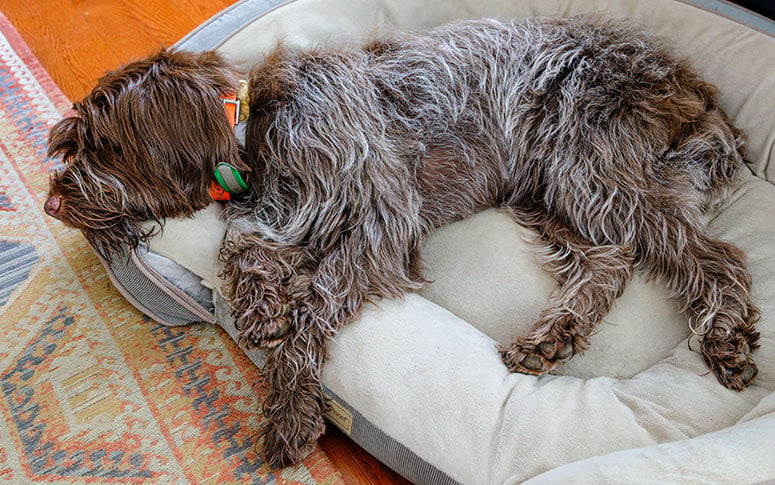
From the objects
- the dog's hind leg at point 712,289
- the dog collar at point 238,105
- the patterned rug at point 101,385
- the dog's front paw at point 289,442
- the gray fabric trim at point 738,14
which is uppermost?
the dog collar at point 238,105

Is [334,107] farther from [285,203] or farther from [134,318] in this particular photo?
[134,318]

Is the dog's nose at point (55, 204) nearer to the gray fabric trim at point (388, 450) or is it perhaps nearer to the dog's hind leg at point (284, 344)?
the dog's hind leg at point (284, 344)

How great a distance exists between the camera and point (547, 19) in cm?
249

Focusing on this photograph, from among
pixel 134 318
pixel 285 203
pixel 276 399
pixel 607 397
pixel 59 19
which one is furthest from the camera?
pixel 59 19

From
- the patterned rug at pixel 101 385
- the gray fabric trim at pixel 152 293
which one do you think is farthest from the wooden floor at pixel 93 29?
the gray fabric trim at pixel 152 293

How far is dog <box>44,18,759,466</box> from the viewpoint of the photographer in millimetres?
1980

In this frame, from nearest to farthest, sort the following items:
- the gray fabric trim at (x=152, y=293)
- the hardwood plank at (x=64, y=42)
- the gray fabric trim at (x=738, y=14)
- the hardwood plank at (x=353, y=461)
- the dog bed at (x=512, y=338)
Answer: the dog bed at (x=512, y=338) → the hardwood plank at (x=353, y=461) → the gray fabric trim at (x=152, y=293) → the gray fabric trim at (x=738, y=14) → the hardwood plank at (x=64, y=42)

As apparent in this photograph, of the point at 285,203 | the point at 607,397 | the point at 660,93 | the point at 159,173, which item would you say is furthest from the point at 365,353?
the point at 660,93

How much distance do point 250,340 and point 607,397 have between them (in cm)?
106

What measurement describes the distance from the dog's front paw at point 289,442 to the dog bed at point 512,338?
0.29 feet

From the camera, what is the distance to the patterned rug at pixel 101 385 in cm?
202

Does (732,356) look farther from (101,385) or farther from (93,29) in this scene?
(93,29)

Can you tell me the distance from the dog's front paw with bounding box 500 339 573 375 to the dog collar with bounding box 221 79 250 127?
112 cm

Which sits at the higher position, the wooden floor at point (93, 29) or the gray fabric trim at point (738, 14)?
the gray fabric trim at point (738, 14)
